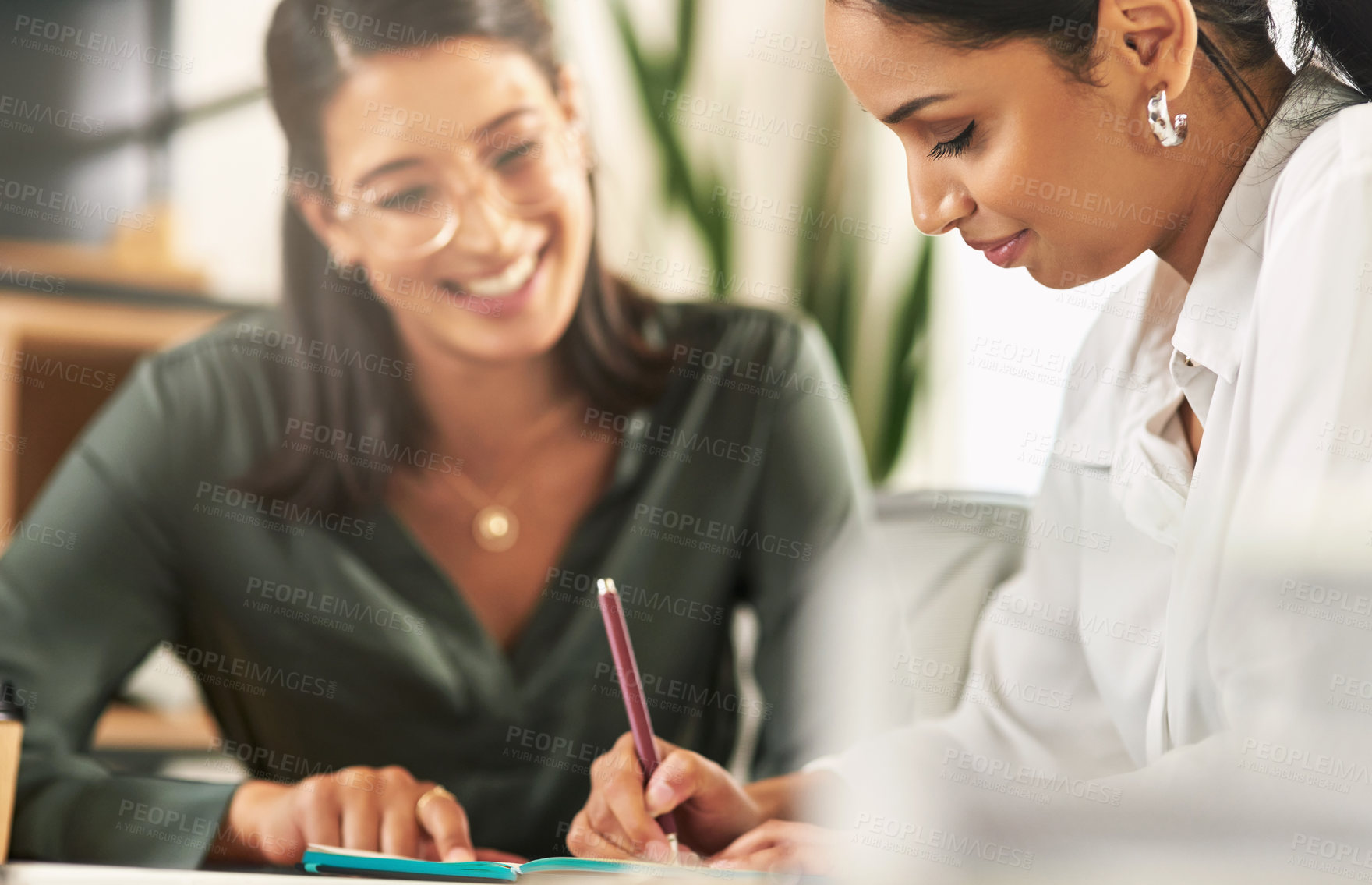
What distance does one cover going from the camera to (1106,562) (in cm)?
71

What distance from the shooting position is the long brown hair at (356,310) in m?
0.88

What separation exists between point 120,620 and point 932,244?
880mm

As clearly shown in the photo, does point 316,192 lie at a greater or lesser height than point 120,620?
greater

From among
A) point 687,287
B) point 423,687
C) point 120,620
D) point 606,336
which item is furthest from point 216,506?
point 687,287

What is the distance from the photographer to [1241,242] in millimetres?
590

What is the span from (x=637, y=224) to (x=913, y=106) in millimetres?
459

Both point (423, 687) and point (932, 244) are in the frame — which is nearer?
point (423, 687)

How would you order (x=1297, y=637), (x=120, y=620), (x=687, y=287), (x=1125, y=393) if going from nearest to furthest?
(x=1297, y=637) → (x=1125, y=393) → (x=120, y=620) → (x=687, y=287)

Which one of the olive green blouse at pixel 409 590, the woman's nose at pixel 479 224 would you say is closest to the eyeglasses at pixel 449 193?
the woman's nose at pixel 479 224

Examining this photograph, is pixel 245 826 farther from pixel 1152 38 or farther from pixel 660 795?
pixel 1152 38

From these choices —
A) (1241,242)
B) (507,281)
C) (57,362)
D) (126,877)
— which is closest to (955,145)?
(1241,242)

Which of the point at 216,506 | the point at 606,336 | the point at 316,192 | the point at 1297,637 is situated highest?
the point at 316,192

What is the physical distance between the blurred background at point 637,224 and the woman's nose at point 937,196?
32cm

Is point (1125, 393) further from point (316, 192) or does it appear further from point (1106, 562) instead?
point (316, 192)
